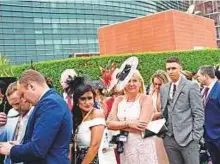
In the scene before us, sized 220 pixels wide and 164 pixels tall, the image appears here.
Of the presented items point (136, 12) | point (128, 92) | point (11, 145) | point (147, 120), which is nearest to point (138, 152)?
point (147, 120)

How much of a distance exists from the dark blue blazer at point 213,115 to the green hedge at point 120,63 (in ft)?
37.2

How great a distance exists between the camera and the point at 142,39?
26.8 metres

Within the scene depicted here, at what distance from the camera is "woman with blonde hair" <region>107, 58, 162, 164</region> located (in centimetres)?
478

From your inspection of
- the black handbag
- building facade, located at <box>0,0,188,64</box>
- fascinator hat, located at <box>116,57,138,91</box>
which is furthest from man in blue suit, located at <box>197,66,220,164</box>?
building facade, located at <box>0,0,188,64</box>

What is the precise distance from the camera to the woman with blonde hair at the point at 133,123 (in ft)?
15.7

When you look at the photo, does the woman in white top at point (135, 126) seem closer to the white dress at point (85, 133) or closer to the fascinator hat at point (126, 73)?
the fascinator hat at point (126, 73)

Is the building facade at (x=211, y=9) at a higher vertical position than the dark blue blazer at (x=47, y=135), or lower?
higher

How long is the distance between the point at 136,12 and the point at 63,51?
65.2 feet

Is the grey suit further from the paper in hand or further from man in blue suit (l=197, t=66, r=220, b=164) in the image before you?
man in blue suit (l=197, t=66, r=220, b=164)

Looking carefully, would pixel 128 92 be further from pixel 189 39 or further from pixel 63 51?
pixel 63 51

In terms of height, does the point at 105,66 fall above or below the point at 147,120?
above

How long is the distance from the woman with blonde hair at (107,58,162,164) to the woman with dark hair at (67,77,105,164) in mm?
602

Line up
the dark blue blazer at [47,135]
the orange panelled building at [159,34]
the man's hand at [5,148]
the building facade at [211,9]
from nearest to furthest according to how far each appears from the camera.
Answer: the dark blue blazer at [47,135] → the man's hand at [5,148] → the orange panelled building at [159,34] → the building facade at [211,9]

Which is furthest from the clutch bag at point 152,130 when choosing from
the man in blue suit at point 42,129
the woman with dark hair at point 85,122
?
the man in blue suit at point 42,129
